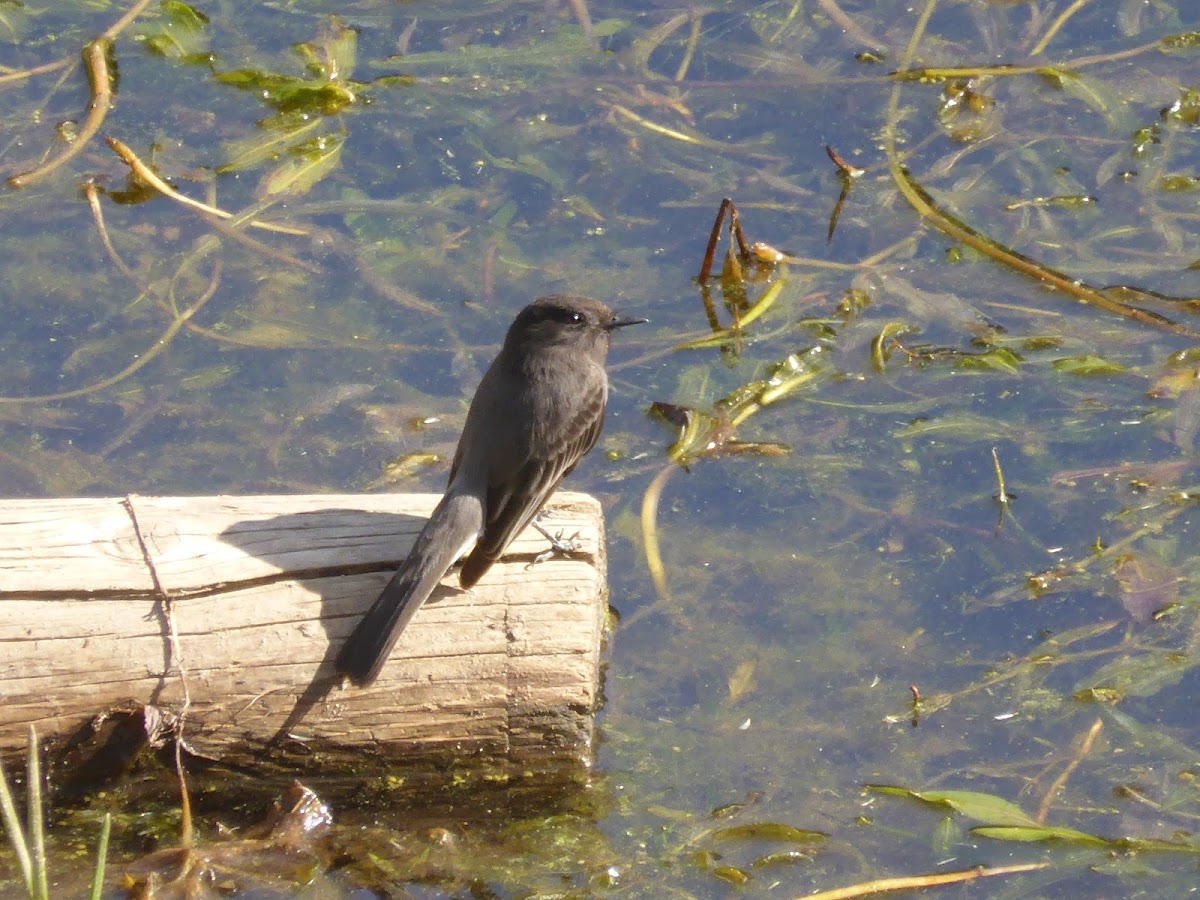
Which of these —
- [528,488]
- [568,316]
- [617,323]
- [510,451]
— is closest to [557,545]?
[528,488]

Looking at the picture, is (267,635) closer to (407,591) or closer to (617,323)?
(407,591)

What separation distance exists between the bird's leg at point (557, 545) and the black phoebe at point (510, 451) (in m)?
0.09

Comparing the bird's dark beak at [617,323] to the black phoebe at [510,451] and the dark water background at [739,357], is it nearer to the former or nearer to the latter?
the black phoebe at [510,451]

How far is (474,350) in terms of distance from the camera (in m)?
7.76

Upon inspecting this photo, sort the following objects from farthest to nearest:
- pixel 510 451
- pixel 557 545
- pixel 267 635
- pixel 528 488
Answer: pixel 510 451, pixel 528 488, pixel 557 545, pixel 267 635

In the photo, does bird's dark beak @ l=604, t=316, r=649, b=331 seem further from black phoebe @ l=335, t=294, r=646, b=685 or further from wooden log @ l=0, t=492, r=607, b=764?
wooden log @ l=0, t=492, r=607, b=764

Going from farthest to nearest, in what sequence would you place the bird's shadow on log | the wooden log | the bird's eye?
the bird's eye
the bird's shadow on log
the wooden log

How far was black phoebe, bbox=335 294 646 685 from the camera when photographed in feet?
16.3

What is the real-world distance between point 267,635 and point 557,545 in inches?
40.6

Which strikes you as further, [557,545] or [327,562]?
[557,545]

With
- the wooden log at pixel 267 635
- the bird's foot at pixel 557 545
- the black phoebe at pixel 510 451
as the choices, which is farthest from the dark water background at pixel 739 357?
the bird's foot at pixel 557 545

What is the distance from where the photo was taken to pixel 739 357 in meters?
7.77

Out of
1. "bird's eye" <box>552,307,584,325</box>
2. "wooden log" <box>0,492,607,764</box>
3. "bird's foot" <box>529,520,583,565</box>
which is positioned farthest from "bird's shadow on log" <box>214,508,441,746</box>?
"bird's eye" <box>552,307,584,325</box>

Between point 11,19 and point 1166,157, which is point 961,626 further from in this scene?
point 11,19
